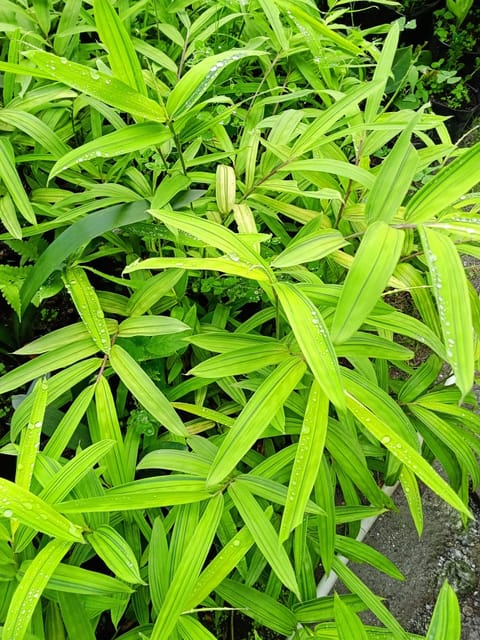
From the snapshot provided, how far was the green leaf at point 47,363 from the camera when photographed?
0.67 m

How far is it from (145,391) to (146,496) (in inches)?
5.8

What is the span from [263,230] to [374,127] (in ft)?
1.22

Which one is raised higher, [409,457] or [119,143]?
[119,143]

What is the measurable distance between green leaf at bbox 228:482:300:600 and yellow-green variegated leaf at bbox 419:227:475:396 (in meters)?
0.28

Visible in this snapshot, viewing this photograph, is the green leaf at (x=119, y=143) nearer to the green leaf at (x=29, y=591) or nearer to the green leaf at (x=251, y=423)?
the green leaf at (x=251, y=423)

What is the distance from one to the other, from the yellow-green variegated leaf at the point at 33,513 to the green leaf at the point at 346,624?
0.86ft

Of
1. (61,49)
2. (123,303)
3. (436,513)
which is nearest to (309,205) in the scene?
(123,303)

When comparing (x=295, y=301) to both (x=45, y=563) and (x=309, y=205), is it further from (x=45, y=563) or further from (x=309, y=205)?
(x=309, y=205)

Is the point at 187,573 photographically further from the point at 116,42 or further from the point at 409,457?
the point at 116,42

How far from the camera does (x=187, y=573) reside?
21.1 inches

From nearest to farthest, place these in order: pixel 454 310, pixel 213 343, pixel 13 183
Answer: pixel 454 310, pixel 213 343, pixel 13 183

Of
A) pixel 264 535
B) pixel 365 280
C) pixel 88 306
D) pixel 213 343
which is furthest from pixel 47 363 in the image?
pixel 365 280

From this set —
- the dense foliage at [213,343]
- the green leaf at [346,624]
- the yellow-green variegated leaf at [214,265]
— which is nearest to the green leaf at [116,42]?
the dense foliage at [213,343]

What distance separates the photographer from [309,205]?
0.91 meters
